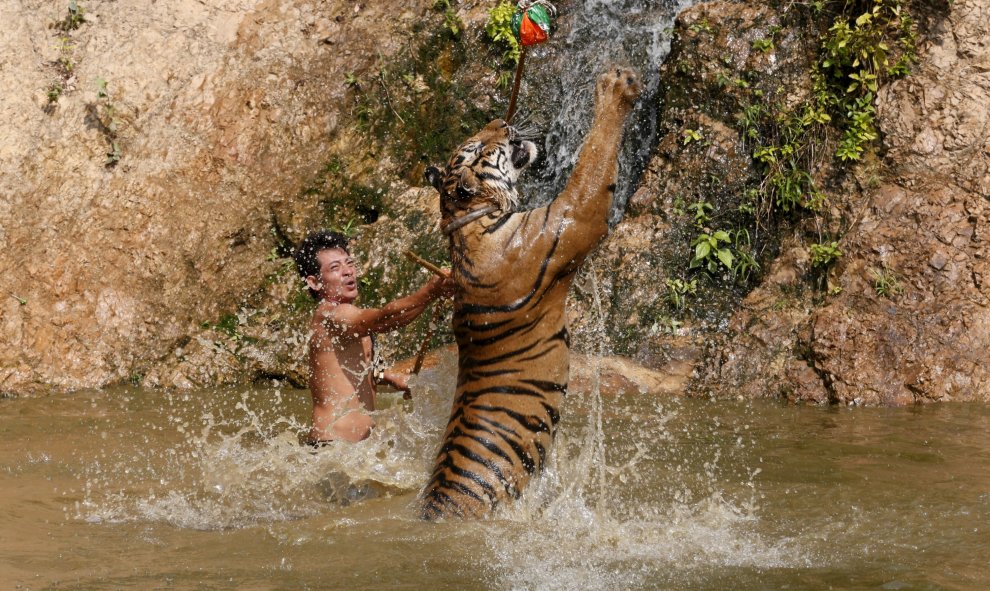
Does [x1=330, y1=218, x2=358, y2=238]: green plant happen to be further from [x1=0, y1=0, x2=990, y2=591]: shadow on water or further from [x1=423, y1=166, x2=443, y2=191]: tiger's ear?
[x1=423, y1=166, x2=443, y2=191]: tiger's ear

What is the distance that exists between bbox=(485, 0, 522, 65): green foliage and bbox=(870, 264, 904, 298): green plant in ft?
11.8

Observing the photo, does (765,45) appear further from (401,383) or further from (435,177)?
(435,177)

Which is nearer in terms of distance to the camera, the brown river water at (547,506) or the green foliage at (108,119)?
the brown river water at (547,506)

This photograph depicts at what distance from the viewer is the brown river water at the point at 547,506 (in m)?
3.54

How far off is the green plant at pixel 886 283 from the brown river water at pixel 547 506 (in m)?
1.04

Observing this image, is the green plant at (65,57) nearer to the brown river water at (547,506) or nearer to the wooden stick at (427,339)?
the brown river water at (547,506)

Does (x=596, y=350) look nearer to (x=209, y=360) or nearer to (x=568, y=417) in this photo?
(x=568, y=417)

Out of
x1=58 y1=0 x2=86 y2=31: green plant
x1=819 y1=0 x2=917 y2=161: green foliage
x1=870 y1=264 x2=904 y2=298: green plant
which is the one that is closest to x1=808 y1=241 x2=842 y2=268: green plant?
x1=870 y1=264 x2=904 y2=298: green plant

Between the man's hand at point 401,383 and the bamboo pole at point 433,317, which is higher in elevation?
the bamboo pole at point 433,317

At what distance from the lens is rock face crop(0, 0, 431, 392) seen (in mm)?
8625

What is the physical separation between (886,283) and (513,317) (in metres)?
4.35

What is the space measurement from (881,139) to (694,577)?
5272 mm

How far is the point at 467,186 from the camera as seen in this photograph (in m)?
3.95

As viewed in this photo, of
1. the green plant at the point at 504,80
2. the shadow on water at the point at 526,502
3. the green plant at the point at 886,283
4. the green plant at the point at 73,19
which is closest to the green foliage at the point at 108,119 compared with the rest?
the green plant at the point at 73,19
